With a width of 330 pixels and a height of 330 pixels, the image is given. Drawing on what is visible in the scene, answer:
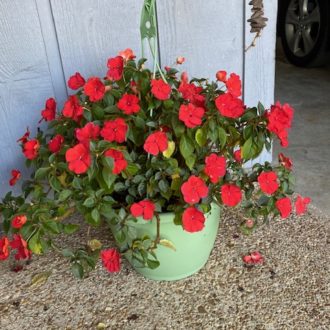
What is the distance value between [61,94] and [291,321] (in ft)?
3.60

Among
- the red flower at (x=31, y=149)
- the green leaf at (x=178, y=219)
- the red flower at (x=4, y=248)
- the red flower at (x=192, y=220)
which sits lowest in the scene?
the red flower at (x=4, y=248)

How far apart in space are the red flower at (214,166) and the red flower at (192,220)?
3.8 inches

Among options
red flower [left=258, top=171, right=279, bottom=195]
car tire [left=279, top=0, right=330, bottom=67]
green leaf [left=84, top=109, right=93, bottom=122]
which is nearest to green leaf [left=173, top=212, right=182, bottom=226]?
red flower [left=258, top=171, right=279, bottom=195]

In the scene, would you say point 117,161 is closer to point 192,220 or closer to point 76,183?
point 76,183

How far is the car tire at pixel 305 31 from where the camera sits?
3.32 metres

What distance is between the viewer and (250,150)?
1154 mm

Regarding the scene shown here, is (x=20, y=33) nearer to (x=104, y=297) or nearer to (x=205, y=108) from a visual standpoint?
(x=205, y=108)

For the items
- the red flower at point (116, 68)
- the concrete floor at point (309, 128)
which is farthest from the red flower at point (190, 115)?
the concrete floor at point (309, 128)

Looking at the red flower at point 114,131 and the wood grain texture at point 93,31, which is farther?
the wood grain texture at point 93,31

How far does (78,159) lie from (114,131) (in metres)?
0.12

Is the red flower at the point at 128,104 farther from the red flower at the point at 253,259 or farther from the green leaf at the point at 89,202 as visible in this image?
the red flower at the point at 253,259

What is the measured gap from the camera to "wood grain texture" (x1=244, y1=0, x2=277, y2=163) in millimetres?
Answer: 1626

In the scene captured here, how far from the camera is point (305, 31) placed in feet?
11.3

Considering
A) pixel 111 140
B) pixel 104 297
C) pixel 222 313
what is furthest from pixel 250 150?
pixel 104 297
